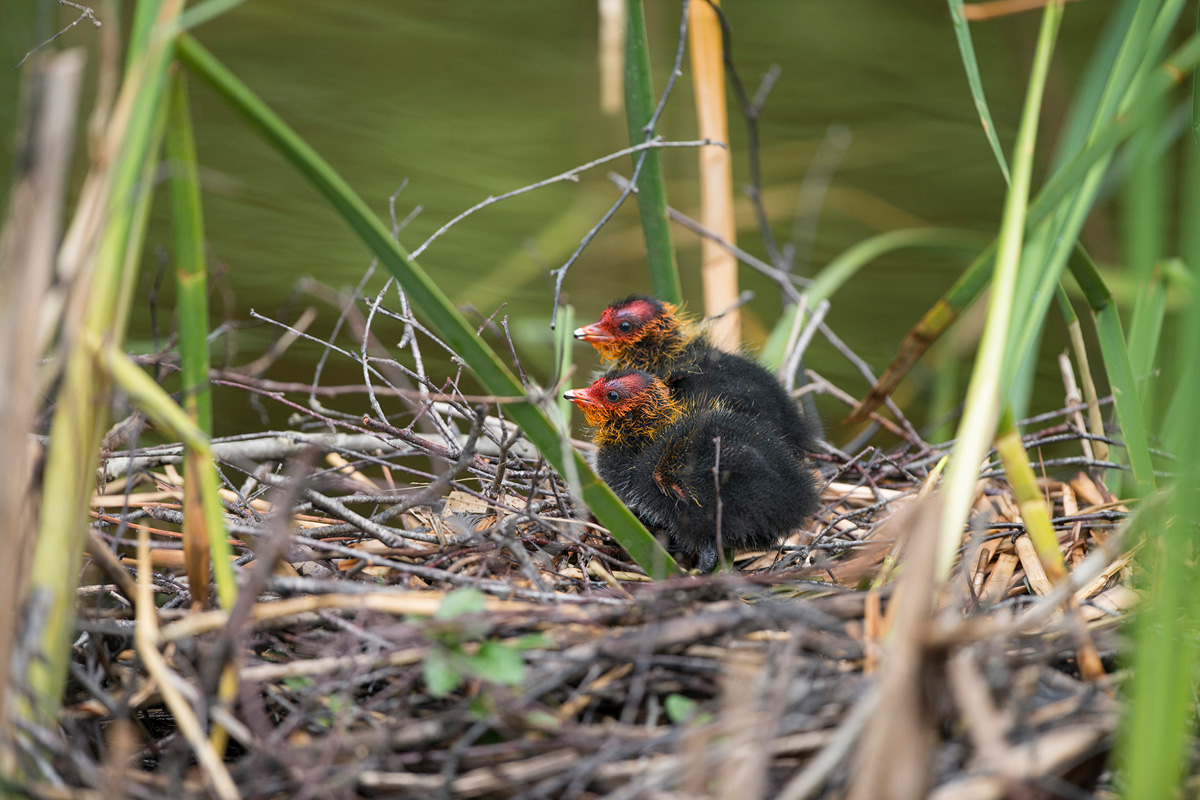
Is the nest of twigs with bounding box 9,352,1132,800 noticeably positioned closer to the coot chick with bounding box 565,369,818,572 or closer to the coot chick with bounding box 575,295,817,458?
the coot chick with bounding box 565,369,818,572

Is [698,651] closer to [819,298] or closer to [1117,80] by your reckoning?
[1117,80]

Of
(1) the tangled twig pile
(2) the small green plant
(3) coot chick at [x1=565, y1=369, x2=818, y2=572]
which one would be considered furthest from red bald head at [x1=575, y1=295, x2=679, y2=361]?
(2) the small green plant

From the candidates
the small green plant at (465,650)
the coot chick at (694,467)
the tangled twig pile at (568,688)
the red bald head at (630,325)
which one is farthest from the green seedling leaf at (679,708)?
the red bald head at (630,325)

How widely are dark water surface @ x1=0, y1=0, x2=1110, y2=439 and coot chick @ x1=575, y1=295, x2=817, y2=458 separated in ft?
3.82

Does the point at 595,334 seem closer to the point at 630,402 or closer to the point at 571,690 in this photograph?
the point at 630,402

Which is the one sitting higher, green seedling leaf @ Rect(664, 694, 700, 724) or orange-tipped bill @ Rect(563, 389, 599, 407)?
orange-tipped bill @ Rect(563, 389, 599, 407)

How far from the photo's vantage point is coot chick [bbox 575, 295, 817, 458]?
2109 mm

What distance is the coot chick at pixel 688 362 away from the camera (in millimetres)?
2109

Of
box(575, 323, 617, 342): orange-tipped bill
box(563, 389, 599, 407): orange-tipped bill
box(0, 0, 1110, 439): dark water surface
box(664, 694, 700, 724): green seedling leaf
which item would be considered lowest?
box(664, 694, 700, 724): green seedling leaf

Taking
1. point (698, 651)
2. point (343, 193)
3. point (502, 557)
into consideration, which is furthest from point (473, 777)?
point (343, 193)

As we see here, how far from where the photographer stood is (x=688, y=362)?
2.26 m

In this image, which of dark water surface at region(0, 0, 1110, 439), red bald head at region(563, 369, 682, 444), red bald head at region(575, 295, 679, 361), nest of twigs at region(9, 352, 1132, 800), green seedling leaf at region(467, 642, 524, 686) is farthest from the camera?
dark water surface at region(0, 0, 1110, 439)

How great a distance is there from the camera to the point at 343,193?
3.34ft

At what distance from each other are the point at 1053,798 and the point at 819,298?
168 cm
